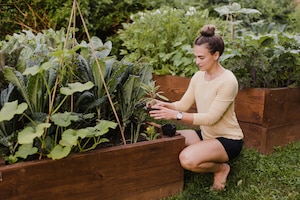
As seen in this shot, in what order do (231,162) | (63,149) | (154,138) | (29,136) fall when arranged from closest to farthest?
(29,136), (63,149), (154,138), (231,162)

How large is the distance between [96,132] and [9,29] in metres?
4.68

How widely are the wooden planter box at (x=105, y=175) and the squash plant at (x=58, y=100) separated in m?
0.09

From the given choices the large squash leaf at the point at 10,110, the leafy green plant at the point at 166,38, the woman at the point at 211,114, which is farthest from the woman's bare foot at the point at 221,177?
the leafy green plant at the point at 166,38

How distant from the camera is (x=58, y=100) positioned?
7.61ft

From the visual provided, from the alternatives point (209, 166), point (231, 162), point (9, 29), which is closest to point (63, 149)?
point (209, 166)

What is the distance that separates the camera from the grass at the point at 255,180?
2738mm

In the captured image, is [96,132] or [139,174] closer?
[96,132]

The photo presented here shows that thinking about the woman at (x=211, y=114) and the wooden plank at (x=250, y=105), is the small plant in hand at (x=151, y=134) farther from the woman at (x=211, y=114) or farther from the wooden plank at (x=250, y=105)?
the wooden plank at (x=250, y=105)

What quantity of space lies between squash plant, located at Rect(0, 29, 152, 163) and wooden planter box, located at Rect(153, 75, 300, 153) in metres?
1.15

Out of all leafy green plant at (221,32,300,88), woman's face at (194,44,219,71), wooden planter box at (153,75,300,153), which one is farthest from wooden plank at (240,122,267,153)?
woman's face at (194,44,219,71)

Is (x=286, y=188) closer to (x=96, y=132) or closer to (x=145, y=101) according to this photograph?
(x=145, y=101)

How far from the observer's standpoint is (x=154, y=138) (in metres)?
2.68

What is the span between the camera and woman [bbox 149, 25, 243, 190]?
2.66 metres

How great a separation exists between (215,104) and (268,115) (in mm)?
930
